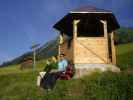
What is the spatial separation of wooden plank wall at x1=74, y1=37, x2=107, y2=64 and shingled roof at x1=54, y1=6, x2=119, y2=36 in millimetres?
1630

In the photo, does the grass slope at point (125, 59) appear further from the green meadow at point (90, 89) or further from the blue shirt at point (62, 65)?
the green meadow at point (90, 89)

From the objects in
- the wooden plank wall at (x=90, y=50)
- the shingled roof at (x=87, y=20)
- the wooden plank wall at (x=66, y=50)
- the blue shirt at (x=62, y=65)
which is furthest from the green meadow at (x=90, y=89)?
the shingled roof at (x=87, y=20)

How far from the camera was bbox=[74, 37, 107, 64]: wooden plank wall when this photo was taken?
20531 millimetres

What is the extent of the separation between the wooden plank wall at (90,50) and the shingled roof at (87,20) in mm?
1630

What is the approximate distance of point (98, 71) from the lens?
1955 centimetres

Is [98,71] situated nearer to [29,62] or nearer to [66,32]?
[66,32]

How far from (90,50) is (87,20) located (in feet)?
8.81

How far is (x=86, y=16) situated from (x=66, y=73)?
453 cm

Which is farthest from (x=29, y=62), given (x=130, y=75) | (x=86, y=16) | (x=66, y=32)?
(x=130, y=75)

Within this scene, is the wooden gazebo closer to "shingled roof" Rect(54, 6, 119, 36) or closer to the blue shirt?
"shingled roof" Rect(54, 6, 119, 36)

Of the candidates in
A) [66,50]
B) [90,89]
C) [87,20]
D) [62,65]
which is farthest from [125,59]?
[90,89]

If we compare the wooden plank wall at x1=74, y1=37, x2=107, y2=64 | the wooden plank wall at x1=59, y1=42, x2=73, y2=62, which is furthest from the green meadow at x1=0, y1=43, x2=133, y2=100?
the wooden plank wall at x1=59, y1=42, x2=73, y2=62

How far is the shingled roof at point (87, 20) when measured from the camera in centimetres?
2105

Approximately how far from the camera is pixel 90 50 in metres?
20.7
